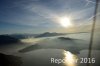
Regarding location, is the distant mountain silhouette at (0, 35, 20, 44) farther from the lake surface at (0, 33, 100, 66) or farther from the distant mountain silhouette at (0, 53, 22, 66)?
the distant mountain silhouette at (0, 53, 22, 66)

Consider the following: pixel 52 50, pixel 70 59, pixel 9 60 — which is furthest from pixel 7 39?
pixel 70 59

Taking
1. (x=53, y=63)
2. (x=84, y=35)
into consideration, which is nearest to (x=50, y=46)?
(x=53, y=63)

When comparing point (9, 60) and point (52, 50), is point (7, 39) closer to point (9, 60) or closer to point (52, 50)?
point (9, 60)

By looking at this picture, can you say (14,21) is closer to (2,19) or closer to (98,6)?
(2,19)

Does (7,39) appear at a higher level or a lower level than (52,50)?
higher

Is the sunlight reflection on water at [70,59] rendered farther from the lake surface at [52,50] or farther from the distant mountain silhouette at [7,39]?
the distant mountain silhouette at [7,39]

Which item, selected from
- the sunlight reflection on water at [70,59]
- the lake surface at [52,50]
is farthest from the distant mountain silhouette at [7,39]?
the sunlight reflection on water at [70,59]

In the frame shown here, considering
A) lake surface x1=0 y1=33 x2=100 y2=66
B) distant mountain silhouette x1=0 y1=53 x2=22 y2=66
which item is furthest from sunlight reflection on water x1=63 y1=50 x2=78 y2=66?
distant mountain silhouette x1=0 y1=53 x2=22 y2=66
